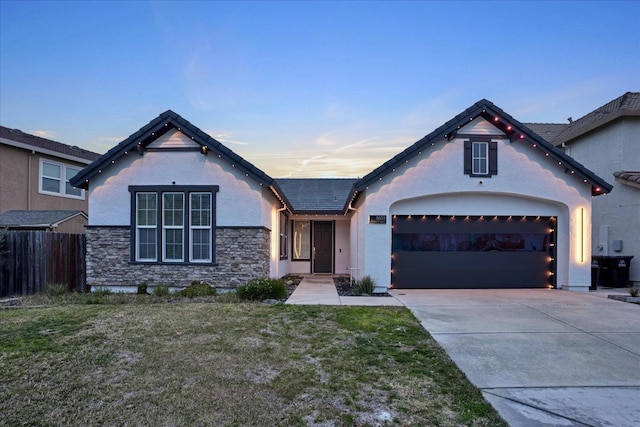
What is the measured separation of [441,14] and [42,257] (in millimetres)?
14011

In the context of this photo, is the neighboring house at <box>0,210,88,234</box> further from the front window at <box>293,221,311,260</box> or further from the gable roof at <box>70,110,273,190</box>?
the front window at <box>293,221,311,260</box>

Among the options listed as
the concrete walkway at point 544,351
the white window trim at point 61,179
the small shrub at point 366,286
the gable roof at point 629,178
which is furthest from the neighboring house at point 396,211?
the white window trim at point 61,179

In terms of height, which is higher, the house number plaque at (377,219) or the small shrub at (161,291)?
the house number plaque at (377,219)

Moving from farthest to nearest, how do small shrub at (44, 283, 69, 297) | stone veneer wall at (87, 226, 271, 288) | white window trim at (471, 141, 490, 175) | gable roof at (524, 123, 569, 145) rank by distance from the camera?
gable roof at (524, 123, 569, 145) → white window trim at (471, 141, 490, 175) → stone veneer wall at (87, 226, 271, 288) → small shrub at (44, 283, 69, 297)

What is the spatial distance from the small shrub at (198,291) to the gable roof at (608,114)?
1525 cm

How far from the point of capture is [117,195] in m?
11.9

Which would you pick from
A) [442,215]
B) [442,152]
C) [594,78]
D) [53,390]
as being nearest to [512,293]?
[442,215]

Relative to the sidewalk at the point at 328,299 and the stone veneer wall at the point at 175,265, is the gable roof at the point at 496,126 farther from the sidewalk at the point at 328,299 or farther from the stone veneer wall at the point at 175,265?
the stone veneer wall at the point at 175,265

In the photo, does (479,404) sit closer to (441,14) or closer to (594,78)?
(441,14)

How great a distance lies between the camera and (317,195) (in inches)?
772

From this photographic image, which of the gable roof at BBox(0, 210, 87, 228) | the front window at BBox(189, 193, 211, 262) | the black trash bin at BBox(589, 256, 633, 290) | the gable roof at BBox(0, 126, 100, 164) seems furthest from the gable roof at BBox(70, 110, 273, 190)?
the black trash bin at BBox(589, 256, 633, 290)

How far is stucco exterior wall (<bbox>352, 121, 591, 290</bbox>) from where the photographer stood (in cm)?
1215

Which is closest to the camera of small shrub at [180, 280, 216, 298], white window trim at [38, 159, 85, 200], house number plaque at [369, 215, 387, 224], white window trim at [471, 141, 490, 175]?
small shrub at [180, 280, 216, 298]

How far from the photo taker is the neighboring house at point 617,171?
13531 mm
